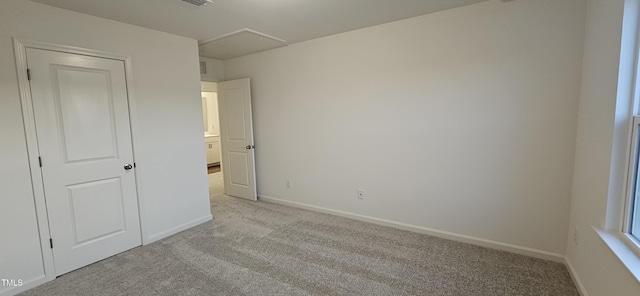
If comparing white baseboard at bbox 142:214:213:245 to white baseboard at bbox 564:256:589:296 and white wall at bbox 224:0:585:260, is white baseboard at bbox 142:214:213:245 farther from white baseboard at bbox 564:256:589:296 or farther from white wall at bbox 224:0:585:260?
white baseboard at bbox 564:256:589:296

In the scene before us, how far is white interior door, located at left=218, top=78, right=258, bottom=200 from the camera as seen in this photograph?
4395mm

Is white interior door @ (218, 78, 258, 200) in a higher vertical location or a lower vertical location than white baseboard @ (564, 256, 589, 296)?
higher

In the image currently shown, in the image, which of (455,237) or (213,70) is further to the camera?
(213,70)

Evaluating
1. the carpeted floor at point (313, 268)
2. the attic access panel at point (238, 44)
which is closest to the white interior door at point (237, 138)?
the attic access panel at point (238, 44)

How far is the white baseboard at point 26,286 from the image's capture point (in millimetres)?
2154

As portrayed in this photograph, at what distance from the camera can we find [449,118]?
282 cm

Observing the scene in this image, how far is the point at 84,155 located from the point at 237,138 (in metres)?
2.20

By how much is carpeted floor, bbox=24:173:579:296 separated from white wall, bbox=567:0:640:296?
41 centimetres

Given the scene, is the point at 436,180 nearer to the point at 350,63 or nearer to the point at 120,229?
the point at 350,63

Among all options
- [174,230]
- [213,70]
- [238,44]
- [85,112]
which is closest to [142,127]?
[85,112]

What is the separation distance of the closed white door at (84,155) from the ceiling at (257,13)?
1.73ft

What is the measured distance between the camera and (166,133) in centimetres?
323

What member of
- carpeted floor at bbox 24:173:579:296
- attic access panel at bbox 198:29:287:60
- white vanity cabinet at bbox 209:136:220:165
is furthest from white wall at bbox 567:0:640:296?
white vanity cabinet at bbox 209:136:220:165

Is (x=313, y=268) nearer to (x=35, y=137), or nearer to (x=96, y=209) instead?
(x=96, y=209)
